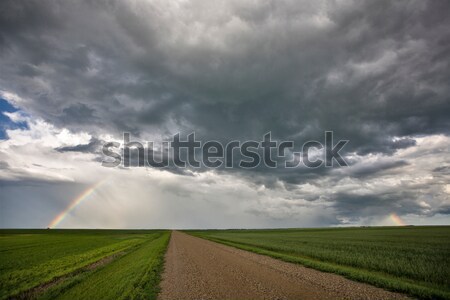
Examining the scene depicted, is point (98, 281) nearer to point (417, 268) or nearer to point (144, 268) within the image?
point (144, 268)

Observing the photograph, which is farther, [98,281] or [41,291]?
[98,281]

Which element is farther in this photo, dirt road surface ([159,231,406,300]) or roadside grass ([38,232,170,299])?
roadside grass ([38,232,170,299])

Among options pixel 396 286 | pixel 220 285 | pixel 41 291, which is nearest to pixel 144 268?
pixel 41 291

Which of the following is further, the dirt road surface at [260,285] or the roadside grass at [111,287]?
the roadside grass at [111,287]

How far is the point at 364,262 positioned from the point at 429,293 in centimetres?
890

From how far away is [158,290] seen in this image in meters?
13.1

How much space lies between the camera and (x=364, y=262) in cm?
2006

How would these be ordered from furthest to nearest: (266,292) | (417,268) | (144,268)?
(144,268)
(417,268)
(266,292)

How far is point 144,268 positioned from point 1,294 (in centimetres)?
775

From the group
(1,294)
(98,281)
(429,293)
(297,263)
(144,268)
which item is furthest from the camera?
(297,263)

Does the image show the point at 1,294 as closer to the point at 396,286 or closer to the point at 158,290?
the point at 158,290

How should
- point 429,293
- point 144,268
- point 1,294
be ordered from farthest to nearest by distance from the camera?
point 144,268 < point 1,294 < point 429,293

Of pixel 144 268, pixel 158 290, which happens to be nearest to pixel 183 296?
pixel 158 290

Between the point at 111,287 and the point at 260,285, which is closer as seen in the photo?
the point at 260,285
